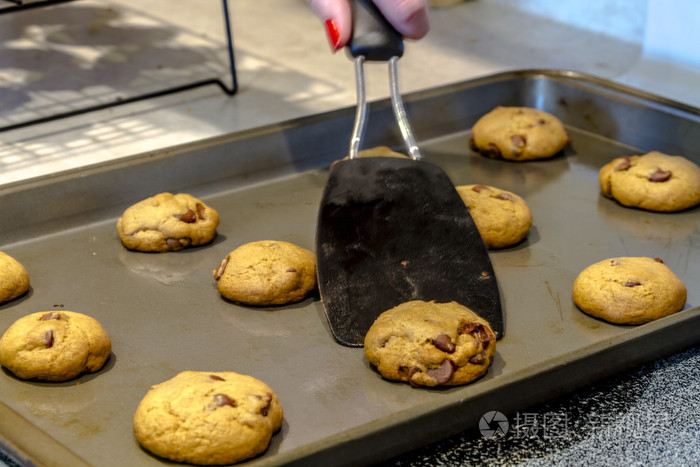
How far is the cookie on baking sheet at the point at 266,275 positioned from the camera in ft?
4.69

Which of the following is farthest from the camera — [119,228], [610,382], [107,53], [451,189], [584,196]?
[107,53]

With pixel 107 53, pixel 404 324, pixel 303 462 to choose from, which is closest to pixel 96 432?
pixel 303 462

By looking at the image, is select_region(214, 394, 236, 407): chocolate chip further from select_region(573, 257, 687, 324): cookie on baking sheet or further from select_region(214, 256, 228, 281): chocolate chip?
select_region(573, 257, 687, 324): cookie on baking sheet

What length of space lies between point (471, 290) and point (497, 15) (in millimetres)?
2005

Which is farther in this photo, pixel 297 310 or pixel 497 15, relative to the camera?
pixel 497 15

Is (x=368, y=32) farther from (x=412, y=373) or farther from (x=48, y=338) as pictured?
(x=48, y=338)

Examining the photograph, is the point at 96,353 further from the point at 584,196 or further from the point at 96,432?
the point at 584,196

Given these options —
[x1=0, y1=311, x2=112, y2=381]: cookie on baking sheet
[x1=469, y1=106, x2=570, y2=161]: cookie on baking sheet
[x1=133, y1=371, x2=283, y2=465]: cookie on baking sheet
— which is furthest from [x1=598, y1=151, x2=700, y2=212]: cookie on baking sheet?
[x1=0, y1=311, x2=112, y2=381]: cookie on baking sheet

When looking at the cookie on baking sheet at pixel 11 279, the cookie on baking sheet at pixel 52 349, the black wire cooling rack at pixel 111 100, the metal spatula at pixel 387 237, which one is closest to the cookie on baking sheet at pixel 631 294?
the metal spatula at pixel 387 237

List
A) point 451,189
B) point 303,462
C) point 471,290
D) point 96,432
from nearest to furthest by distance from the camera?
point 303,462, point 96,432, point 471,290, point 451,189

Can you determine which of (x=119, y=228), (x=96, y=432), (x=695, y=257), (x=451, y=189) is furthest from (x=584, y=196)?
(x=96, y=432)

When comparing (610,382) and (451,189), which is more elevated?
(451,189)

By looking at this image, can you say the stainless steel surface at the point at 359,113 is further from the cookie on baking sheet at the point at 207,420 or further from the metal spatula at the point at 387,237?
the cookie on baking sheet at the point at 207,420

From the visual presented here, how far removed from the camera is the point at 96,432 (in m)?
1.14
